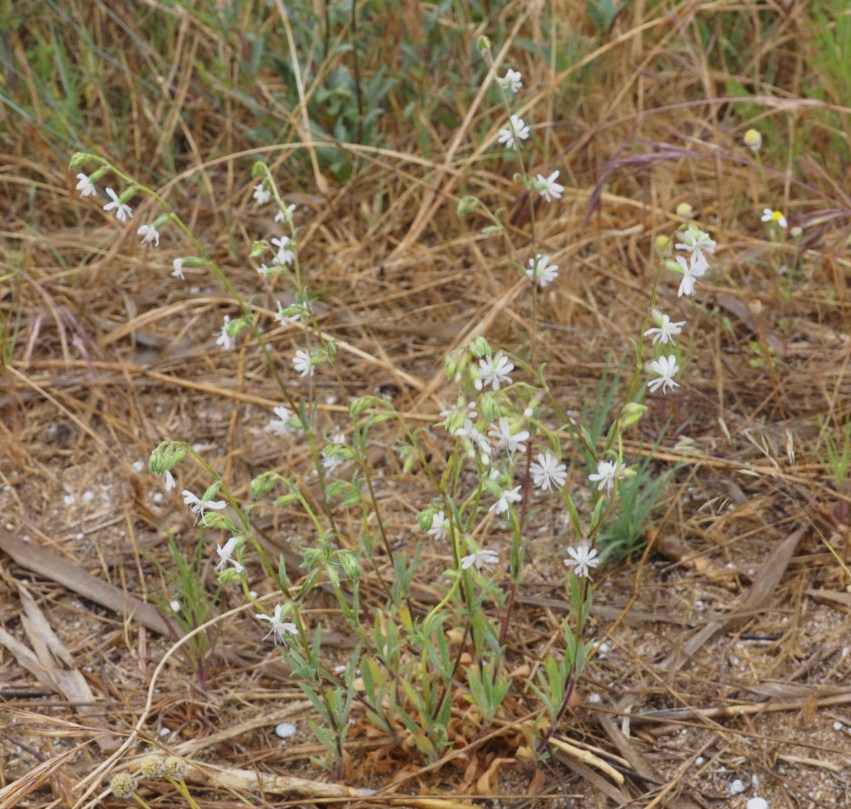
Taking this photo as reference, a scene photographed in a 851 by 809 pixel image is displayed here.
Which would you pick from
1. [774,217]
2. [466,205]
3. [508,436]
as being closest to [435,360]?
[774,217]

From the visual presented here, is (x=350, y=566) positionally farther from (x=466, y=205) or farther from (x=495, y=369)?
(x=466, y=205)

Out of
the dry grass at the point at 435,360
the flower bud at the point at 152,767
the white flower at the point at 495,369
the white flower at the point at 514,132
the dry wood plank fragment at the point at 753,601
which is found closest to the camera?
the flower bud at the point at 152,767

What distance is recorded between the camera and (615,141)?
324 cm

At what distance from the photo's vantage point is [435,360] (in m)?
2.87

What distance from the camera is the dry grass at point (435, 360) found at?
196cm

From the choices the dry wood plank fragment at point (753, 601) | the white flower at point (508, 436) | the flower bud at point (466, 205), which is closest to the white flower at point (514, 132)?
the flower bud at point (466, 205)

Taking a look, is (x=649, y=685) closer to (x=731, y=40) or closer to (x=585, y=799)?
(x=585, y=799)

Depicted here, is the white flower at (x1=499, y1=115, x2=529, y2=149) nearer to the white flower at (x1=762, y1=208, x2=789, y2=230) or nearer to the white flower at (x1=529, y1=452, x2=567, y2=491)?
the white flower at (x1=529, y1=452, x2=567, y2=491)

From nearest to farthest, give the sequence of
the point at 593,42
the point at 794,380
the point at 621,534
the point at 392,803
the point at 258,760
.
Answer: the point at 392,803 < the point at 258,760 < the point at 621,534 < the point at 794,380 < the point at 593,42

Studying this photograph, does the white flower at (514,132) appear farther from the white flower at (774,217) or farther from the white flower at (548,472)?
the white flower at (774,217)

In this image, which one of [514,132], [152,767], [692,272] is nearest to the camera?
[152,767]

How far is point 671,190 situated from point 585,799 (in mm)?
1872

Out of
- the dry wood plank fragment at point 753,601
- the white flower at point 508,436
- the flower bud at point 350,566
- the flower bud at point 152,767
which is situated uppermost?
the white flower at point 508,436

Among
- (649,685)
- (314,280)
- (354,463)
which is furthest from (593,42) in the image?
(649,685)
